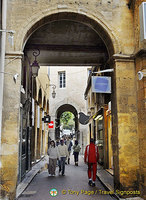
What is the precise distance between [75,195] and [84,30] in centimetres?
576

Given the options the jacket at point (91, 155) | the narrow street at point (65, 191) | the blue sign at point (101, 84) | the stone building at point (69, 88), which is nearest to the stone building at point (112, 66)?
the blue sign at point (101, 84)

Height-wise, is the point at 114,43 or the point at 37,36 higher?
the point at 37,36

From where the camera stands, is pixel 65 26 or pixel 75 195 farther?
pixel 65 26

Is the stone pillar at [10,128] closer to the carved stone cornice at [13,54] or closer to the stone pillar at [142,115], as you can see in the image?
the carved stone cornice at [13,54]

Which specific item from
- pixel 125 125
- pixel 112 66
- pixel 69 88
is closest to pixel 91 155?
pixel 125 125

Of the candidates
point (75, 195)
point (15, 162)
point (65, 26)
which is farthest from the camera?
point (65, 26)

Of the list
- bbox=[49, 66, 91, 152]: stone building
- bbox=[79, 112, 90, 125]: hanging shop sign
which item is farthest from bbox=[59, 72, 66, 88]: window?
bbox=[79, 112, 90, 125]: hanging shop sign

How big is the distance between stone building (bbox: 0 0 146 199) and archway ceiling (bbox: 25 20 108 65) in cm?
137

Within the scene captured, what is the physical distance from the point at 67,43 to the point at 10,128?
4.93 m

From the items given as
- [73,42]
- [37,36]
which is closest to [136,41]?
[73,42]

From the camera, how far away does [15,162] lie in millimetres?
6020

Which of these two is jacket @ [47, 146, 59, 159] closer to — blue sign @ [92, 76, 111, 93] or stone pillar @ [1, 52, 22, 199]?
stone pillar @ [1, 52, 22, 199]

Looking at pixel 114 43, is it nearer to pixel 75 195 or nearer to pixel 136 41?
pixel 136 41

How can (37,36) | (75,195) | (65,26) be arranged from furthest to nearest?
(37,36) → (65,26) → (75,195)
